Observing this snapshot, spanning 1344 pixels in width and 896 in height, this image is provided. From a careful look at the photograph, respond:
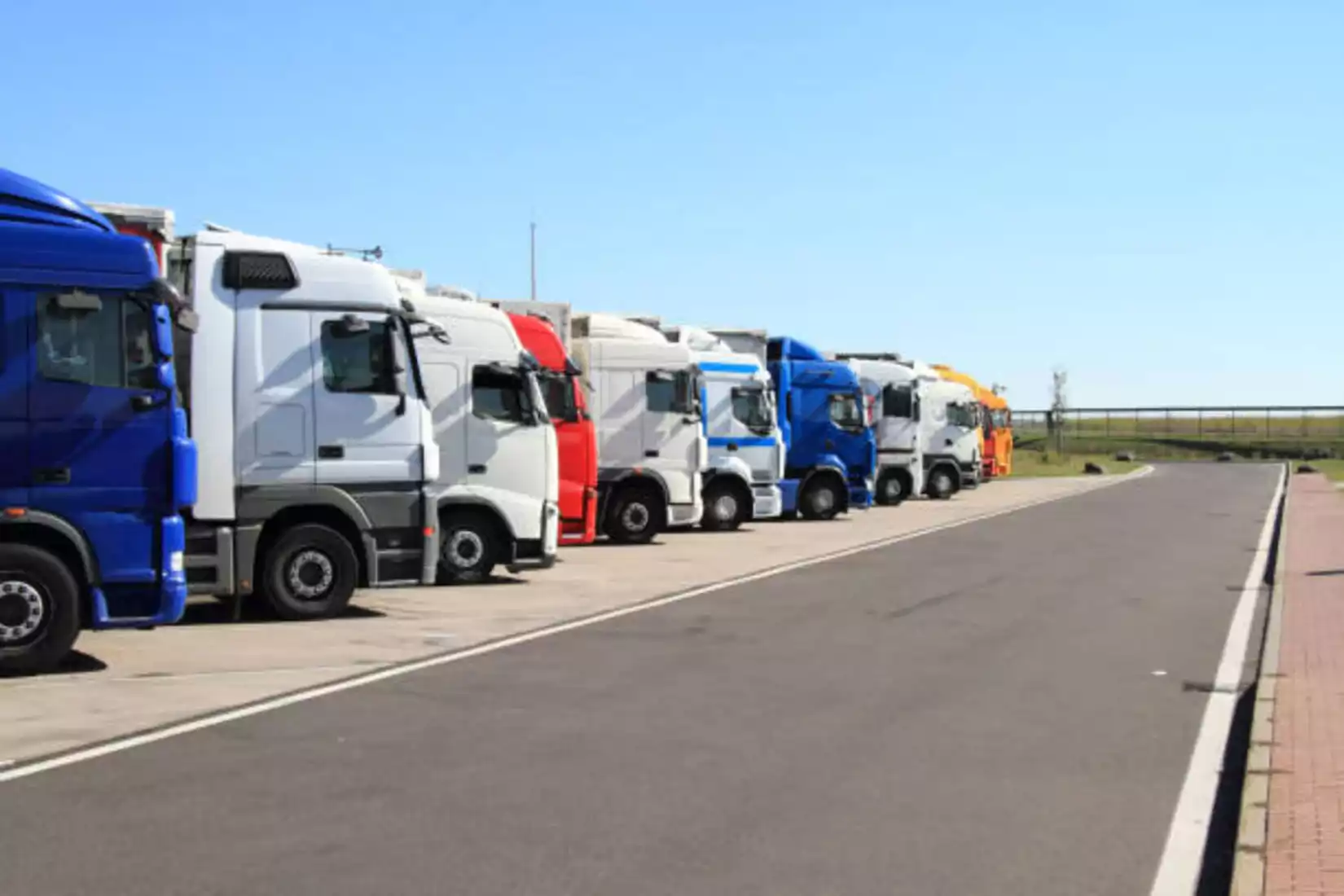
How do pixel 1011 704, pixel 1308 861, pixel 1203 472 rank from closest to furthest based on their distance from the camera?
pixel 1308 861
pixel 1011 704
pixel 1203 472

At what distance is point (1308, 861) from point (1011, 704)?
4.26 m

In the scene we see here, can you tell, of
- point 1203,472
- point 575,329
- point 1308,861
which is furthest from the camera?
point 1203,472

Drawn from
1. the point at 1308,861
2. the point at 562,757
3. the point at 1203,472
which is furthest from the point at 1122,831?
the point at 1203,472

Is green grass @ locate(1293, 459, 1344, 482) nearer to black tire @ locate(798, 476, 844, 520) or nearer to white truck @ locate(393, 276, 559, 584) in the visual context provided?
black tire @ locate(798, 476, 844, 520)

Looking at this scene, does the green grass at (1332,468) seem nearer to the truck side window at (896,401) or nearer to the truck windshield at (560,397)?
the truck side window at (896,401)

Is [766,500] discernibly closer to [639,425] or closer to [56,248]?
[639,425]

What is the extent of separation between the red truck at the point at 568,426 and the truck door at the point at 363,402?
6312mm

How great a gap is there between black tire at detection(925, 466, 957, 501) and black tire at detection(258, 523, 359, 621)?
103 ft

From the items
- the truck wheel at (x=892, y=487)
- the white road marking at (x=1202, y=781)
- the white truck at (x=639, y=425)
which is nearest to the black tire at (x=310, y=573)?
the white road marking at (x=1202, y=781)

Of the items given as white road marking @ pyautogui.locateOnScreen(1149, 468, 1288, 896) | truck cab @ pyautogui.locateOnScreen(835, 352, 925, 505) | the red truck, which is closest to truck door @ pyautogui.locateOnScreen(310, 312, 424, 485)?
the red truck

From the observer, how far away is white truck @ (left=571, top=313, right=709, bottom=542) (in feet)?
88.3

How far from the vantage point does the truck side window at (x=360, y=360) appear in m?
15.4

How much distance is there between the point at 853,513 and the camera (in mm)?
38344

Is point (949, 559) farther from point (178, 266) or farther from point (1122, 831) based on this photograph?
point (1122, 831)
